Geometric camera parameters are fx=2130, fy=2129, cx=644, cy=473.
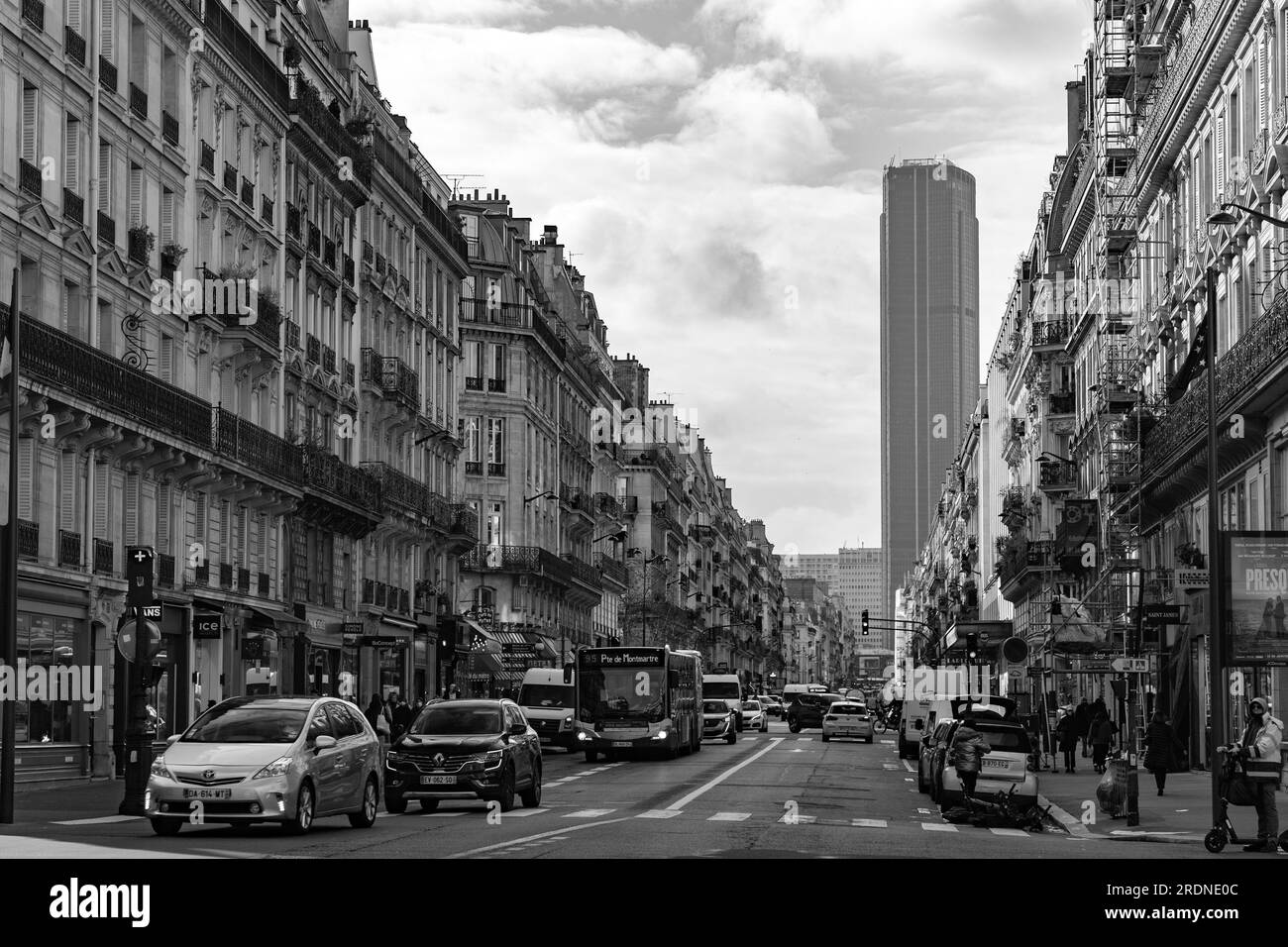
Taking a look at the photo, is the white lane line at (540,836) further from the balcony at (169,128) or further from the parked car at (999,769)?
the balcony at (169,128)

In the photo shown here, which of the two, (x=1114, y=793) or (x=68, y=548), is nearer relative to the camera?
(x=1114, y=793)

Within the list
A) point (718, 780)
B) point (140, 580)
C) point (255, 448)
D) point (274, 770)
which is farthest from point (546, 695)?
point (274, 770)

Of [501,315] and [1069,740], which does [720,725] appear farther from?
[1069,740]

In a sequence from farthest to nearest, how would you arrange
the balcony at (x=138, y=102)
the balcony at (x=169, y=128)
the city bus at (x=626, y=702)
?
the city bus at (x=626, y=702), the balcony at (x=169, y=128), the balcony at (x=138, y=102)

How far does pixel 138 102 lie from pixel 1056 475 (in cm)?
4676

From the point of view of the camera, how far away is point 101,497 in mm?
42188

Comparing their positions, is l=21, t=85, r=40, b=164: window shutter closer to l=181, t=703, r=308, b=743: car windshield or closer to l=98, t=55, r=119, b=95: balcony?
l=98, t=55, r=119, b=95: balcony

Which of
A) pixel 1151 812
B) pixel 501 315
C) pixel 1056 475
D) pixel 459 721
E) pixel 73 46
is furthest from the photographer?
pixel 501 315

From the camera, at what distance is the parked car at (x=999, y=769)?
101 feet

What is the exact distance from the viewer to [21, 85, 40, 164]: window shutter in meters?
38.8

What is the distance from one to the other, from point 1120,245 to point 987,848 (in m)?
41.8

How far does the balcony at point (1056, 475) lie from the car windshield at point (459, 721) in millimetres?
53344

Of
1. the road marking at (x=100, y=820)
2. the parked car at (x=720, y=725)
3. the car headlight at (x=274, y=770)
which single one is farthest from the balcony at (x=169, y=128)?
the parked car at (x=720, y=725)

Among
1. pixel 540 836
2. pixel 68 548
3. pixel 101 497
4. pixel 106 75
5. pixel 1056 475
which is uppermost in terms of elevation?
pixel 106 75
